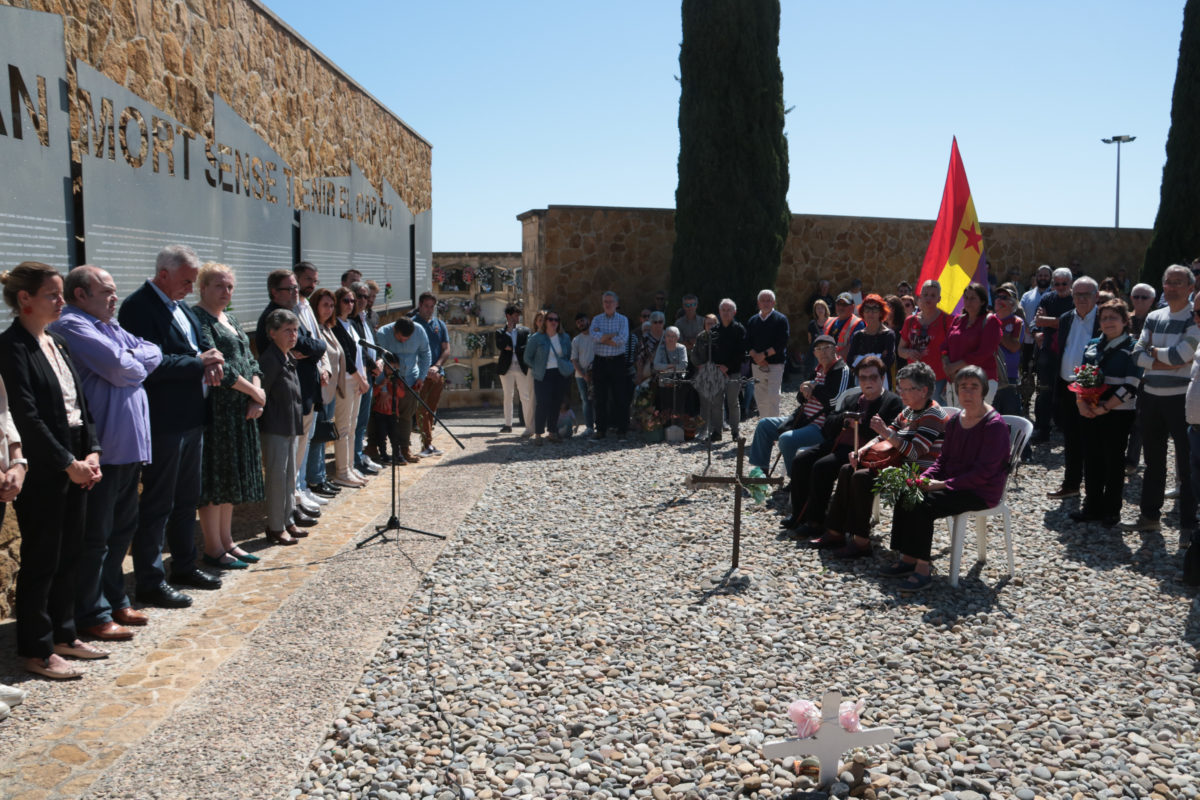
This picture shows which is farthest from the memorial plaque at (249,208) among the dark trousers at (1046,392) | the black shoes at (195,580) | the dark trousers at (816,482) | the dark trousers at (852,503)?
the dark trousers at (1046,392)

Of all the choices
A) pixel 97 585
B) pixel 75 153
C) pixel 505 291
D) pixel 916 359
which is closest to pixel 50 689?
pixel 97 585

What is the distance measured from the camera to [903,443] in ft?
18.6

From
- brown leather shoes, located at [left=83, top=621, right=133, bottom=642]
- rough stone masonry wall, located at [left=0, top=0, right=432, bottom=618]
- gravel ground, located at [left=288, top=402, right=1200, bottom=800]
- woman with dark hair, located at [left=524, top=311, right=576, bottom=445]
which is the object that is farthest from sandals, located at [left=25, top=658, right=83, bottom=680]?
woman with dark hair, located at [left=524, top=311, right=576, bottom=445]

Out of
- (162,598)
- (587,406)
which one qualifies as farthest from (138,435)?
(587,406)

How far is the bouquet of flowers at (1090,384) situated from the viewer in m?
6.24

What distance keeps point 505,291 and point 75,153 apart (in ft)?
40.5

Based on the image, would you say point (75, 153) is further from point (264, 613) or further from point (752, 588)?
point (752, 588)

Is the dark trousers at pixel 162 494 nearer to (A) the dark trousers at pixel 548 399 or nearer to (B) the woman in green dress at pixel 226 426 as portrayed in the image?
(B) the woman in green dress at pixel 226 426

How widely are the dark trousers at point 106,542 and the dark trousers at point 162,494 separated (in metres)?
0.19

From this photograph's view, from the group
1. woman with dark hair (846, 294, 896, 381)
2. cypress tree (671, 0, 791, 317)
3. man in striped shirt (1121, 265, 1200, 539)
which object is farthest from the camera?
cypress tree (671, 0, 791, 317)

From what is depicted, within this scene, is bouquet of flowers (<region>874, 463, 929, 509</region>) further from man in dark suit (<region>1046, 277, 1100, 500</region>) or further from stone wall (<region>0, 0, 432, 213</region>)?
stone wall (<region>0, 0, 432, 213</region>)

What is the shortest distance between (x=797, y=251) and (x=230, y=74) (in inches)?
440

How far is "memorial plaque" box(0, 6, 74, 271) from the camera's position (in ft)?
14.6

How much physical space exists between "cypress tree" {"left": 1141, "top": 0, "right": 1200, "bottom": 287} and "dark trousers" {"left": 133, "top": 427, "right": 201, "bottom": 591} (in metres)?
14.8
